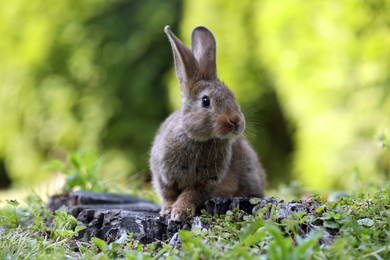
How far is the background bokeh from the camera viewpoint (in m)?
7.50

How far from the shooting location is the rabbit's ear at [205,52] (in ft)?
14.7

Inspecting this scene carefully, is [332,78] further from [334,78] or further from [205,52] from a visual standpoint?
[205,52]

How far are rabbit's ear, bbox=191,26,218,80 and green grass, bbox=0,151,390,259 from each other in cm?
114

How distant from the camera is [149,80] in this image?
36.1ft

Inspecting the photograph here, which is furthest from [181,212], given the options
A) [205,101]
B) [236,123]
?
[205,101]

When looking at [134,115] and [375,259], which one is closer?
[375,259]

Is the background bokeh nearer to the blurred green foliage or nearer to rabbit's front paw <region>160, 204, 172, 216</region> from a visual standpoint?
the blurred green foliage

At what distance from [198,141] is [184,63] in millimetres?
551

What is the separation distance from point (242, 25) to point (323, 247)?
6557 mm

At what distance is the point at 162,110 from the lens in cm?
1104

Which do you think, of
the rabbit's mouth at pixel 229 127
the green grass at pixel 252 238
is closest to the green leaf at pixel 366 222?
the green grass at pixel 252 238

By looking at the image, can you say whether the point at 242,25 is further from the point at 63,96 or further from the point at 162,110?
the point at 63,96

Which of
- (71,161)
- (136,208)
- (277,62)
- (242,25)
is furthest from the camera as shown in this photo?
(242,25)

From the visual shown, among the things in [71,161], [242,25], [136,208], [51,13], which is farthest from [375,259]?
[51,13]
